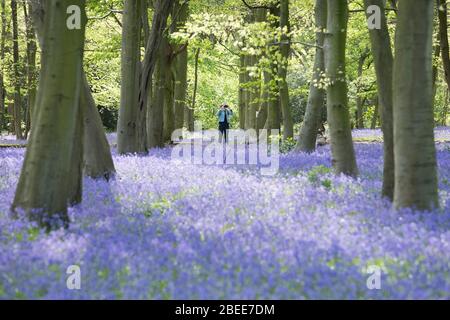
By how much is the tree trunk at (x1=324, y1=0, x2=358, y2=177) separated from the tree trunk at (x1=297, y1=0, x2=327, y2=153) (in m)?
3.47

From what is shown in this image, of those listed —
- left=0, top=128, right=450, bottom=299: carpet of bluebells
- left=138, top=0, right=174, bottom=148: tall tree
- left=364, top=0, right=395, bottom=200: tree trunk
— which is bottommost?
left=0, top=128, right=450, bottom=299: carpet of bluebells

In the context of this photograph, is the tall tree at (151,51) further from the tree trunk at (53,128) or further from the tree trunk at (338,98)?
the tree trunk at (53,128)

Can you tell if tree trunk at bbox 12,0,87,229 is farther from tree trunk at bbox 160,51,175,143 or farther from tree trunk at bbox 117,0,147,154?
tree trunk at bbox 160,51,175,143

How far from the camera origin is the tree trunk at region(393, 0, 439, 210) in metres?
7.36

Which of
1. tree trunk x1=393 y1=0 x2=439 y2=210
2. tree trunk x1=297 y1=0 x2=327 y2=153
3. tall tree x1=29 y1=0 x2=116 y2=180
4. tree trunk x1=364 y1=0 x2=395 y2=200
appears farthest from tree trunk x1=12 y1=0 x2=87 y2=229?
tree trunk x1=297 y1=0 x2=327 y2=153

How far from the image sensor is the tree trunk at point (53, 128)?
7.04m

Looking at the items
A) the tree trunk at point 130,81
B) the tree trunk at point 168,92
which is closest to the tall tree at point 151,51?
the tree trunk at point 130,81

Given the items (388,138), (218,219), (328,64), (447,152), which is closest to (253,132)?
(447,152)

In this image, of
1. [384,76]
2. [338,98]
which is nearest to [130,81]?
[338,98]

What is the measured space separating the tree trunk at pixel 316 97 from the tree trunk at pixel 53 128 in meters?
9.40

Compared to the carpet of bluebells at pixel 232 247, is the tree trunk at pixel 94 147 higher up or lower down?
higher up
